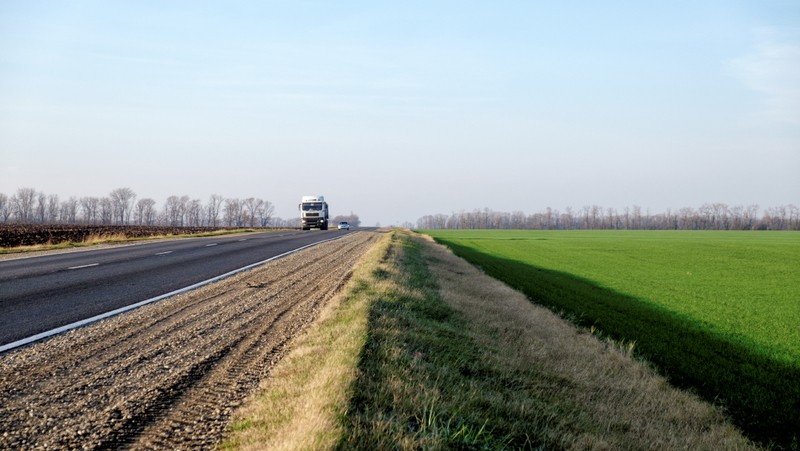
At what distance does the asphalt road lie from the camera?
7371 mm

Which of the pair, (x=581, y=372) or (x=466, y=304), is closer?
(x=581, y=372)

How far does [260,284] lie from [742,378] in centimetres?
960

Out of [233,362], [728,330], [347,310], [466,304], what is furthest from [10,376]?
[728,330]

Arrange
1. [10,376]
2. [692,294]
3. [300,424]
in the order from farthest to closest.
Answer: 1. [692,294]
2. [10,376]
3. [300,424]

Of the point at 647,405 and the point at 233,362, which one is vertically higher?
the point at 233,362

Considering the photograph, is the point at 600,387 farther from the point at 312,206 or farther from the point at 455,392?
the point at 312,206

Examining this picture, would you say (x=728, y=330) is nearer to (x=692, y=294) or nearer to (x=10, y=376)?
(x=692, y=294)

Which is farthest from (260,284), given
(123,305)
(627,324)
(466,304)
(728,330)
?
(728,330)

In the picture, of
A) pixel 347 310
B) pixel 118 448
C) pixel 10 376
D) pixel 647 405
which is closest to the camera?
pixel 118 448

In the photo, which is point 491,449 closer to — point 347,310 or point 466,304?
point 347,310

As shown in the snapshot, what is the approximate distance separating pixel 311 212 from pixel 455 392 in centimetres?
5530

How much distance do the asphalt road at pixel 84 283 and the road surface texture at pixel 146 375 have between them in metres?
0.80

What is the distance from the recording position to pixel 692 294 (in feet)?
62.0

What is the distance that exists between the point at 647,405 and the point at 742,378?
3.40 metres
